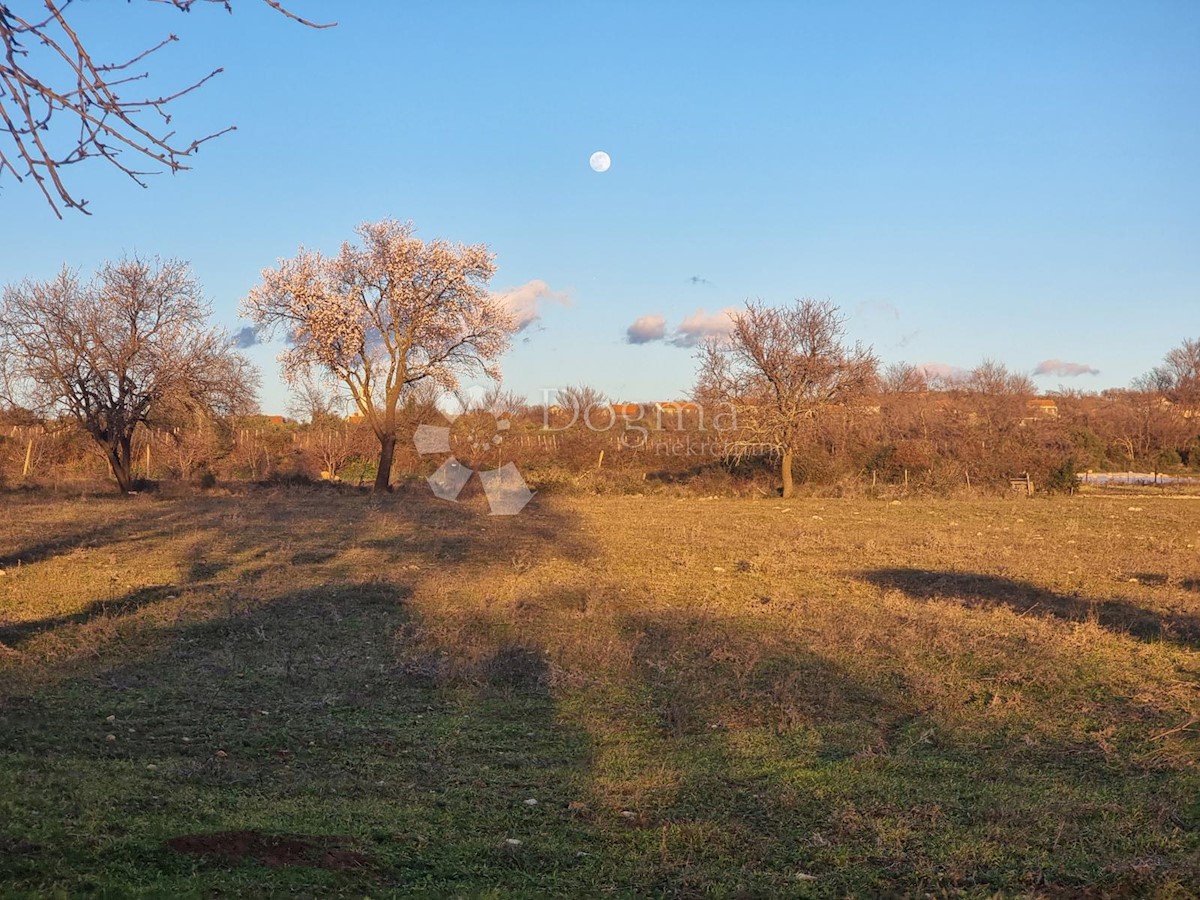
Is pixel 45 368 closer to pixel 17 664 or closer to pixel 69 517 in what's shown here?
pixel 69 517

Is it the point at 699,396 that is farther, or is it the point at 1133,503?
the point at 699,396

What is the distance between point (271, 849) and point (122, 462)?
89.2 feet

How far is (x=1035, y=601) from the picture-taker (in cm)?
1137

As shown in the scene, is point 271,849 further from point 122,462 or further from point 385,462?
point 122,462

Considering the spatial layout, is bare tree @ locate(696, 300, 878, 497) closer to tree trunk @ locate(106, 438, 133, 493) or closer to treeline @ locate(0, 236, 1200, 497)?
treeline @ locate(0, 236, 1200, 497)

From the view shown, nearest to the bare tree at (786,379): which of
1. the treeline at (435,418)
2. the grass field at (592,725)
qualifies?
the treeline at (435,418)

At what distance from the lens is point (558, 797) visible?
5.12 metres

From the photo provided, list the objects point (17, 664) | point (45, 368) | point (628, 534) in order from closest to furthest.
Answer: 1. point (17, 664)
2. point (628, 534)
3. point (45, 368)

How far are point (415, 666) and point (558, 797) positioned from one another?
3.18 metres

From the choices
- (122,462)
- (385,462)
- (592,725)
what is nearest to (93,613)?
(592,725)

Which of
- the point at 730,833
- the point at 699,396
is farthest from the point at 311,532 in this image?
the point at 699,396

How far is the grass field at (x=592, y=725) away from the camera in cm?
405

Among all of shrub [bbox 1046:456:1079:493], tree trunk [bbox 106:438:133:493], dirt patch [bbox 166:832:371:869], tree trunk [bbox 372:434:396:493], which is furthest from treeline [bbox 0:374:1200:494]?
dirt patch [bbox 166:832:371:869]

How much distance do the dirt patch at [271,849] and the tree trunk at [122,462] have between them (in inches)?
1032
